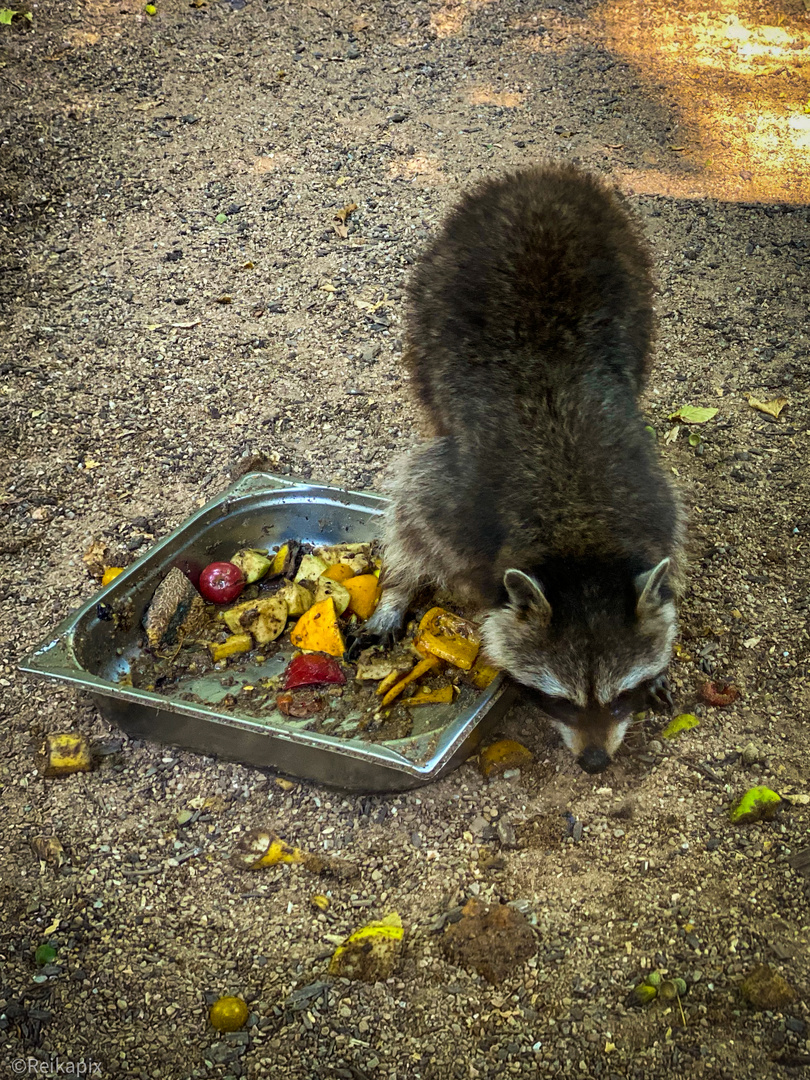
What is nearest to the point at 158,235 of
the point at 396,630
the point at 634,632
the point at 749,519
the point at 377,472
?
the point at 377,472

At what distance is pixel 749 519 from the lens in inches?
169

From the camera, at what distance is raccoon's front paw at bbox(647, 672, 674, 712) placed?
345 cm

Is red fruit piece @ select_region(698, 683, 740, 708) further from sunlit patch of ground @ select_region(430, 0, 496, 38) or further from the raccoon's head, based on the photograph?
sunlit patch of ground @ select_region(430, 0, 496, 38)

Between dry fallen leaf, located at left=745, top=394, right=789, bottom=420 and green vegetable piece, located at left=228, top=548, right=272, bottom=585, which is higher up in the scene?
green vegetable piece, located at left=228, top=548, right=272, bottom=585

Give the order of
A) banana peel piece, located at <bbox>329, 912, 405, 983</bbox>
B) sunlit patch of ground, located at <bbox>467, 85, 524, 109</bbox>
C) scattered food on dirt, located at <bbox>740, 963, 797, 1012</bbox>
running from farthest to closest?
sunlit patch of ground, located at <bbox>467, 85, 524, 109</bbox>
banana peel piece, located at <bbox>329, 912, 405, 983</bbox>
scattered food on dirt, located at <bbox>740, 963, 797, 1012</bbox>

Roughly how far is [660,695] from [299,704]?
49.8 inches

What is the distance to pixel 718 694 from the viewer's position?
11.3ft

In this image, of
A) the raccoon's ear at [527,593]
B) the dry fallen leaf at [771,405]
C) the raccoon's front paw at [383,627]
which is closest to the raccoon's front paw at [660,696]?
the raccoon's ear at [527,593]

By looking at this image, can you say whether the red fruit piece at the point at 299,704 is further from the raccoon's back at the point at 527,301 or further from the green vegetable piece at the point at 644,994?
the green vegetable piece at the point at 644,994

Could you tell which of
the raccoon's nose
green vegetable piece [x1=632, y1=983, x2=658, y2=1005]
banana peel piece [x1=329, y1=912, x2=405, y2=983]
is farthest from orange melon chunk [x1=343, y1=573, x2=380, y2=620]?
green vegetable piece [x1=632, y1=983, x2=658, y2=1005]

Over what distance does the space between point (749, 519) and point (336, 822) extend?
90.5 inches

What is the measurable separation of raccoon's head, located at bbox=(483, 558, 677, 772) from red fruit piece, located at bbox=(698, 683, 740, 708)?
1.53 ft

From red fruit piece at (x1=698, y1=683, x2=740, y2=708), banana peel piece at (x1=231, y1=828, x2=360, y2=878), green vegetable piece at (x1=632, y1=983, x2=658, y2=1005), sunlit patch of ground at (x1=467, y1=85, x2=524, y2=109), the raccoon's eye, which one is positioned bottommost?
banana peel piece at (x1=231, y1=828, x2=360, y2=878)

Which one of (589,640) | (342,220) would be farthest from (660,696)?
(342,220)
